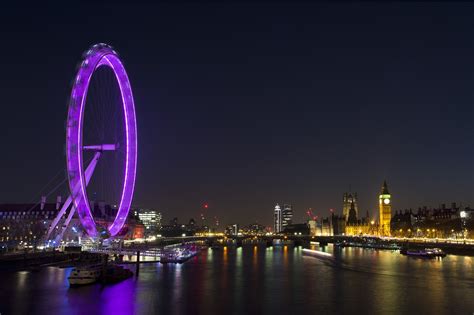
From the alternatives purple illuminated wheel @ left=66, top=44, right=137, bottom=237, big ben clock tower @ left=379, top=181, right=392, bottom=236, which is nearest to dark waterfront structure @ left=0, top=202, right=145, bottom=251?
purple illuminated wheel @ left=66, top=44, right=137, bottom=237

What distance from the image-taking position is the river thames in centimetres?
3728

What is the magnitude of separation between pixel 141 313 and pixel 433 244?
9170cm

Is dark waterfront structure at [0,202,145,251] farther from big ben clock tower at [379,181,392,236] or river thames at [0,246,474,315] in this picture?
big ben clock tower at [379,181,392,236]

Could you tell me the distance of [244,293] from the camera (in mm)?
45406

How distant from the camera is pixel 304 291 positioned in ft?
154

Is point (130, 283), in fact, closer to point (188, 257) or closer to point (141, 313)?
point (141, 313)

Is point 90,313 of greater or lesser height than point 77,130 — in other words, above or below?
below

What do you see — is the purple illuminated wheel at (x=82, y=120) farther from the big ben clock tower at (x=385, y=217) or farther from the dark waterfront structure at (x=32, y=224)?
the big ben clock tower at (x=385, y=217)

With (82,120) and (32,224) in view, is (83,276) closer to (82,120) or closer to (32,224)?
(82,120)

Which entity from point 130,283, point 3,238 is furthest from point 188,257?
point 130,283

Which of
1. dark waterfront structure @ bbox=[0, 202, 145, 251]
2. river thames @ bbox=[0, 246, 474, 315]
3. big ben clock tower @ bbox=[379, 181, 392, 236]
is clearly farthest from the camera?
Answer: big ben clock tower @ bbox=[379, 181, 392, 236]

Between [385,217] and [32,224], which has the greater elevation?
[385,217]

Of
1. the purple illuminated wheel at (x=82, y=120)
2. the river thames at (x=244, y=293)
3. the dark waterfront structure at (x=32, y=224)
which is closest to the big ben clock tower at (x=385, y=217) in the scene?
the dark waterfront structure at (x=32, y=224)

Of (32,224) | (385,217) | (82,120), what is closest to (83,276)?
(82,120)
